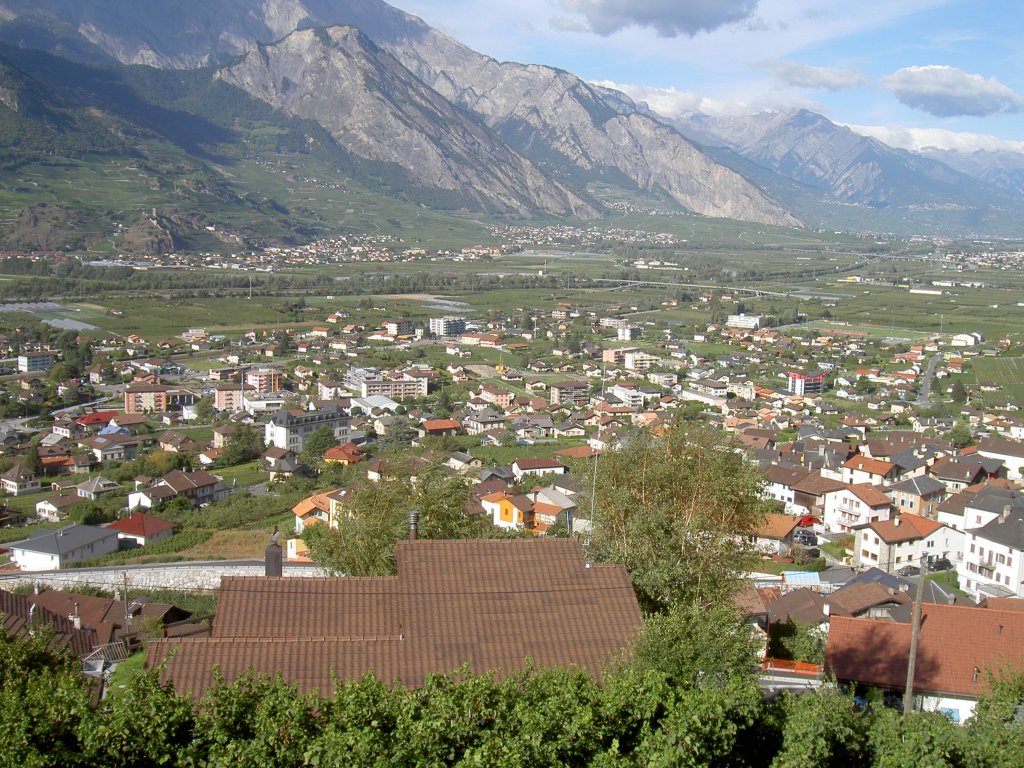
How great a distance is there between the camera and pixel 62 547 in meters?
17.5

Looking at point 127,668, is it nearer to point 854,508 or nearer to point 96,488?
point 854,508

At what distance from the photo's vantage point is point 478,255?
10500 cm

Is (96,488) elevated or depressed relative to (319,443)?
depressed

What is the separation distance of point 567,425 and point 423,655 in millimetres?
26523

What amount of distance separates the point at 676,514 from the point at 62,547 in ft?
43.5

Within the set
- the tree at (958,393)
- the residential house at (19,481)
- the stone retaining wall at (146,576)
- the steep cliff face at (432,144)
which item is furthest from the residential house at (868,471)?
the steep cliff face at (432,144)

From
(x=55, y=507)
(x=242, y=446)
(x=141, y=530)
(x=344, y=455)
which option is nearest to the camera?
(x=141, y=530)

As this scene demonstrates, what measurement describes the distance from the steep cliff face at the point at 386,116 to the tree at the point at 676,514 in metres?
139

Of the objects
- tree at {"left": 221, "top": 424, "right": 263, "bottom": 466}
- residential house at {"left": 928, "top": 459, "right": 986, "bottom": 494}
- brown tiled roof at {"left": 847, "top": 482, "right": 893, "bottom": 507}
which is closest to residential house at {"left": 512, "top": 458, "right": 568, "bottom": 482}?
brown tiled roof at {"left": 847, "top": 482, "right": 893, "bottom": 507}

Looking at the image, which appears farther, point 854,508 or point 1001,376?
point 1001,376

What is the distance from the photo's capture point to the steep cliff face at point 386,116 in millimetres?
150000

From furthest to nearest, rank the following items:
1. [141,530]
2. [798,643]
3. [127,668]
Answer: [141,530] → [798,643] → [127,668]

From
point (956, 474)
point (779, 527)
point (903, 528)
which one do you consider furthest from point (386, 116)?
point (903, 528)

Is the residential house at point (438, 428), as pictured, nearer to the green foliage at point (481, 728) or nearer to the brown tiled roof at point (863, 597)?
the brown tiled roof at point (863, 597)
